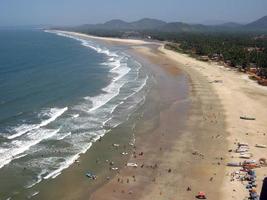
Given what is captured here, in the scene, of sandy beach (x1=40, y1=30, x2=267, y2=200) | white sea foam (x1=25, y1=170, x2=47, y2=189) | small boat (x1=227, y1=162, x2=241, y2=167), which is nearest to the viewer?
white sea foam (x1=25, y1=170, x2=47, y2=189)

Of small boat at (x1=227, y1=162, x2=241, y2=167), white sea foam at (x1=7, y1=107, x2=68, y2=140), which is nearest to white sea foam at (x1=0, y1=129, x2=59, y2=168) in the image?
white sea foam at (x1=7, y1=107, x2=68, y2=140)

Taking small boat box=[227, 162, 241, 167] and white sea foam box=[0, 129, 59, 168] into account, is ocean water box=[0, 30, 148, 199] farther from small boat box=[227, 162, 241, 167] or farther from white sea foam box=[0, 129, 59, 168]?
small boat box=[227, 162, 241, 167]

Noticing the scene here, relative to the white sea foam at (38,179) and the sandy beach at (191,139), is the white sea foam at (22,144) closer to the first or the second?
the white sea foam at (38,179)

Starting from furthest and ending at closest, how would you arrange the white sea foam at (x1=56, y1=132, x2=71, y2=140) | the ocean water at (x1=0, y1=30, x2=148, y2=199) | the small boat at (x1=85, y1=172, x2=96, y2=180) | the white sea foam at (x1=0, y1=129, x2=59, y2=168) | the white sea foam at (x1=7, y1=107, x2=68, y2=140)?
the white sea foam at (x1=7, y1=107, x2=68, y2=140) < the white sea foam at (x1=56, y1=132, x2=71, y2=140) < the white sea foam at (x1=0, y1=129, x2=59, y2=168) < the ocean water at (x1=0, y1=30, x2=148, y2=199) < the small boat at (x1=85, y1=172, x2=96, y2=180)

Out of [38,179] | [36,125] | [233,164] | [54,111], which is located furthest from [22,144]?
[233,164]

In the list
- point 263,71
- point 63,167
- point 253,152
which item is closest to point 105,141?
point 63,167

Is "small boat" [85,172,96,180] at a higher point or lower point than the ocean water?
lower

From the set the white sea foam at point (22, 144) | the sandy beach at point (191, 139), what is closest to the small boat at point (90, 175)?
Result: the sandy beach at point (191, 139)

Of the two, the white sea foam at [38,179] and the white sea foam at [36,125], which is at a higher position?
the white sea foam at [36,125]
